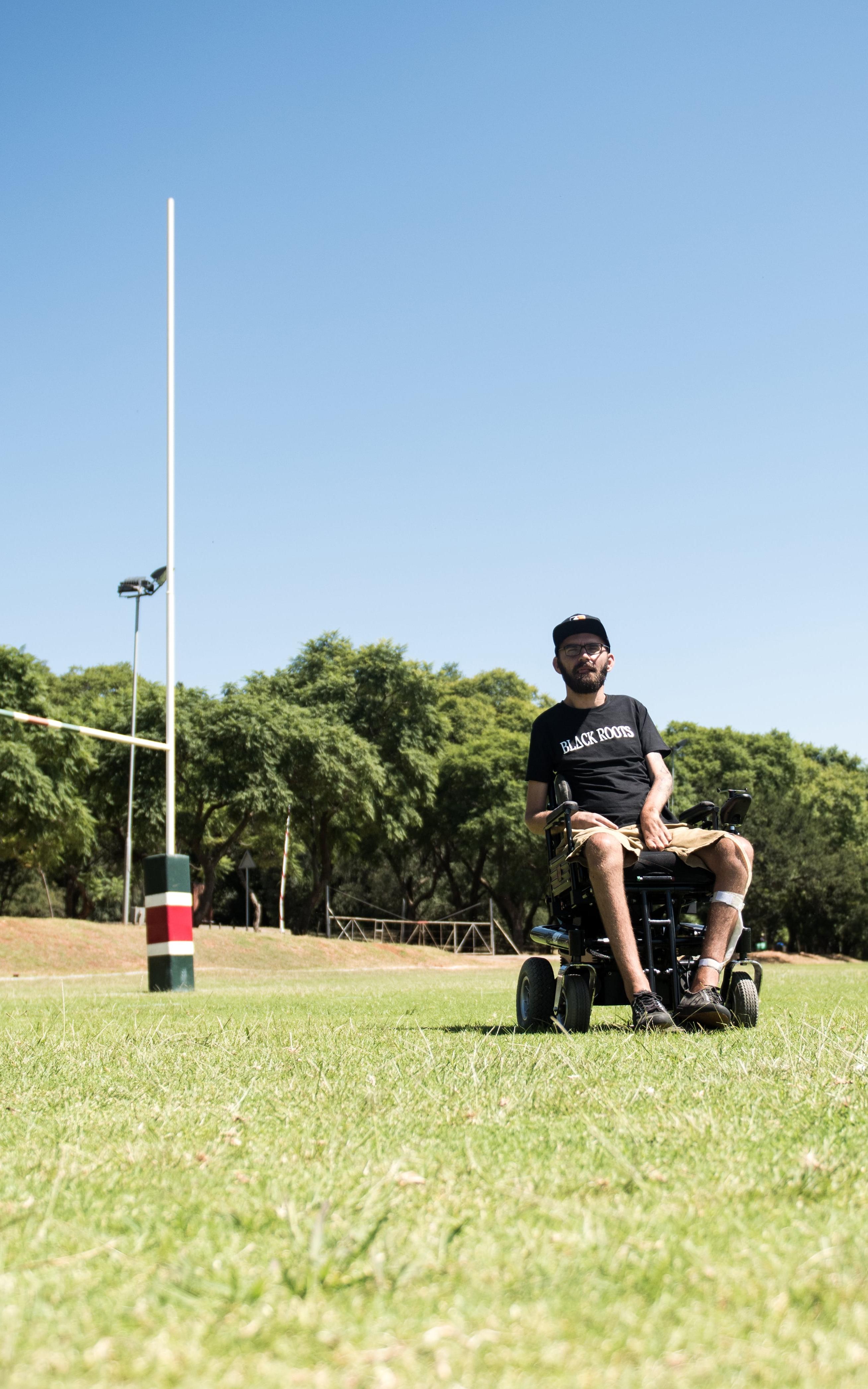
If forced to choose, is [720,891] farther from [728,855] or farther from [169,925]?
[169,925]

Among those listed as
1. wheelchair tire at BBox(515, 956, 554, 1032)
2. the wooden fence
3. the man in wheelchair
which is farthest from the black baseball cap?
the wooden fence

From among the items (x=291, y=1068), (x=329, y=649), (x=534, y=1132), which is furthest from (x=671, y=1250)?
(x=329, y=649)

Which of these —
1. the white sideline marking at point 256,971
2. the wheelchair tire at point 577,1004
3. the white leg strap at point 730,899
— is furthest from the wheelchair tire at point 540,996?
the white sideline marking at point 256,971

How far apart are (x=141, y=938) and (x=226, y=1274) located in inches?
1319

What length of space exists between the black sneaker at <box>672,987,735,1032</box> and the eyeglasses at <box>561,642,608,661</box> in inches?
72.3

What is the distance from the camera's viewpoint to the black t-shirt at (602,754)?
5832 mm

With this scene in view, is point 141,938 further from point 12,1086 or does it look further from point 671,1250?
point 671,1250

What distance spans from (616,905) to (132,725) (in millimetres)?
38565

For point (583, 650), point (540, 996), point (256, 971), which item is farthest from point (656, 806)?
point (256, 971)

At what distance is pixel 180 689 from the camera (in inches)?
1804

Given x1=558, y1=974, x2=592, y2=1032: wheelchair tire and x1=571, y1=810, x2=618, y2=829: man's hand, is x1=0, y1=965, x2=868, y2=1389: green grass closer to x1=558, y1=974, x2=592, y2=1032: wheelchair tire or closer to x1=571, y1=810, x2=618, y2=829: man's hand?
x1=558, y1=974, x2=592, y2=1032: wheelchair tire

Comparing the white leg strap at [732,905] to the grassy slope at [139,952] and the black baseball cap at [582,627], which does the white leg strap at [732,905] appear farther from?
the grassy slope at [139,952]

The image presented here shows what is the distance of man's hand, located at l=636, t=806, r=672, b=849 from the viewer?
17.8 feet

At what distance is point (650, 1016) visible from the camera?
15.9 feet
